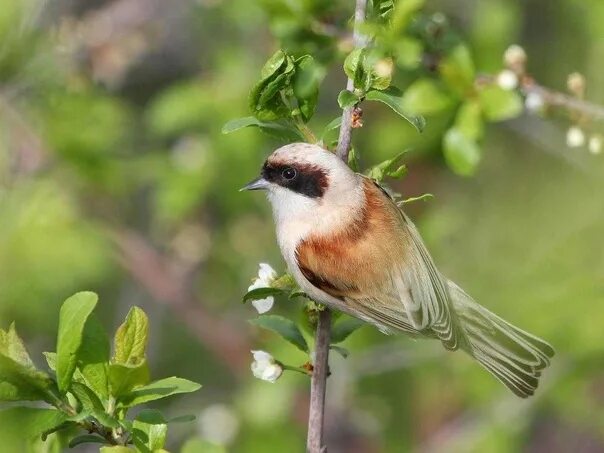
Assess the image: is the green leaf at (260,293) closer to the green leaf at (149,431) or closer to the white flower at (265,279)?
the white flower at (265,279)

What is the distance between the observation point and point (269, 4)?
2879 mm

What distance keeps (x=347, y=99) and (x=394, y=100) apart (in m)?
0.16

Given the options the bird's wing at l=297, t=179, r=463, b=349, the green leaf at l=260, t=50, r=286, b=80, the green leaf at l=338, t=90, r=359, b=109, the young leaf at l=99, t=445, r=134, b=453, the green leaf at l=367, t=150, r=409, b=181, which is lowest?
the bird's wing at l=297, t=179, r=463, b=349

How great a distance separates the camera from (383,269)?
10.1 feet

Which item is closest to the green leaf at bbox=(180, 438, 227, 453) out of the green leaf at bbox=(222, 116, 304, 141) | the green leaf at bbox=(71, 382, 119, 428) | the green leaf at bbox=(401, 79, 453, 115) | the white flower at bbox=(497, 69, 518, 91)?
the green leaf at bbox=(71, 382, 119, 428)

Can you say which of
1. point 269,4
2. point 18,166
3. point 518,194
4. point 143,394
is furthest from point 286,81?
point 518,194

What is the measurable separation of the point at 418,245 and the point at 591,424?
8.97ft

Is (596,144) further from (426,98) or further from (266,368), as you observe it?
(266,368)

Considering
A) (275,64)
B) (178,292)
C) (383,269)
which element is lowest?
(178,292)

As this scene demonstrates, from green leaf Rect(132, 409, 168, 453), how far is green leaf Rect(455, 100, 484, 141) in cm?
128

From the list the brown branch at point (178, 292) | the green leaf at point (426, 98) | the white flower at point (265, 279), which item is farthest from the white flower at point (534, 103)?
the brown branch at point (178, 292)

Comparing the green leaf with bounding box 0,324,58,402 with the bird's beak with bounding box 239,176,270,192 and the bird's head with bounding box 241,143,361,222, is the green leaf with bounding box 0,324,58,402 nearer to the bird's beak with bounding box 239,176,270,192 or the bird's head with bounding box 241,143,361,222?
the bird's head with bounding box 241,143,361,222

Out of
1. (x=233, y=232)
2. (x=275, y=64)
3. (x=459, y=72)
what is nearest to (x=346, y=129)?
(x=275, y=64)

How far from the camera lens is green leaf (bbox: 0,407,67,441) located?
2.03m
